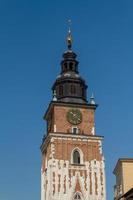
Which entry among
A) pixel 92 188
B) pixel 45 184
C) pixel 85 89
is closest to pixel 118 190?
pixel 92 188

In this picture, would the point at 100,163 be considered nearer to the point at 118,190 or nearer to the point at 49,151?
the point at 49,151

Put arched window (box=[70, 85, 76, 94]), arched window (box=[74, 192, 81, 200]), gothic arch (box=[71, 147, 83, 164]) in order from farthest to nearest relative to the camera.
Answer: arched window (box=[70, 85, 76, 94]), gothic arch (box=[71, 147, 83, 164]), arched window (box=[74, 192, 81, 200])

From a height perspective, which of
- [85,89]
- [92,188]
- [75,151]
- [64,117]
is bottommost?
[92,188]

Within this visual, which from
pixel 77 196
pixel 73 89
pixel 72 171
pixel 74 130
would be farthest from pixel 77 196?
pixel 73 89

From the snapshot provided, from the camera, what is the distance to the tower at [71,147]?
2215 inches

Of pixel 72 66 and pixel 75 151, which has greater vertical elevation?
pixel 72 66

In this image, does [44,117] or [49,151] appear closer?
[49,151]

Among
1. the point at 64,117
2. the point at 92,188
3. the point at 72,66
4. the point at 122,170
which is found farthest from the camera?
the point at 72,66

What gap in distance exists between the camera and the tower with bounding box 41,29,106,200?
56250mm

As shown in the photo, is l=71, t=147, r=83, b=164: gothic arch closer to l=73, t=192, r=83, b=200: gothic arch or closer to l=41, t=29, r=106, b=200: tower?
l=41, t=29, r=106, b=200: tower

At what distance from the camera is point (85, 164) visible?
57.8m

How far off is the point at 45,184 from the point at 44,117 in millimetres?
9979

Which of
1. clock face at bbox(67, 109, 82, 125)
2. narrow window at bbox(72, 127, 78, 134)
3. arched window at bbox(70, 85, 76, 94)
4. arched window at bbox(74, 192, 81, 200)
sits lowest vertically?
arched window at bbox(74, 192, 81, 200)

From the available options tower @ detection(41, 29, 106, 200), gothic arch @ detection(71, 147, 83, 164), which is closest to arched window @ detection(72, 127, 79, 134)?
tower @ detection(41, 29, 106, 200)
